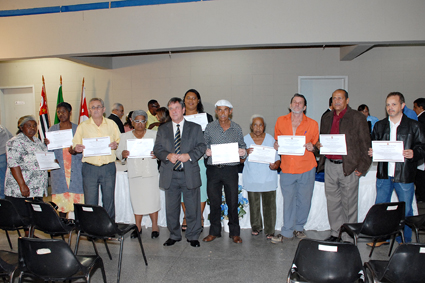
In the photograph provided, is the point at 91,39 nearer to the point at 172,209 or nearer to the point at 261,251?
the point at 172,209

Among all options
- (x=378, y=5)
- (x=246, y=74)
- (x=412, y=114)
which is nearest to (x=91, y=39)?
(x=246, y=74)

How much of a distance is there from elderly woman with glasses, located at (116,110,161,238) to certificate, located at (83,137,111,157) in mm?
264

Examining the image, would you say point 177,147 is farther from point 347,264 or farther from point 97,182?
point 347,264

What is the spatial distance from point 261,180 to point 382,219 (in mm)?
1525

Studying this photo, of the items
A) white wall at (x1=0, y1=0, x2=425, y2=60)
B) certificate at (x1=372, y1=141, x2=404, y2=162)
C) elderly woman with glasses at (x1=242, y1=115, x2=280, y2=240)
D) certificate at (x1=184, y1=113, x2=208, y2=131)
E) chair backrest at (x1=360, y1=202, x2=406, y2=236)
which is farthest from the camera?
white wall at (x1=0, y1=0, x2=425, y2=60)

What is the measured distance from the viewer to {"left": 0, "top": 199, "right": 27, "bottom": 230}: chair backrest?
3.19m

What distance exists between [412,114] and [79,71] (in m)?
8.28

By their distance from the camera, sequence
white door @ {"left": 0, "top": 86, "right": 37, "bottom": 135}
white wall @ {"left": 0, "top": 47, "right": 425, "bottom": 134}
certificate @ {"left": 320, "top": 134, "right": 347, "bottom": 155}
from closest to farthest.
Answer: certificate @ {"left": 320, "top": 134, "right": 347, "bottom": 155}
white wall @ {"left": 0, "top": 47, "right": 425, "bottom": 134}
white door @ {"left": 0, "top": 86, "right": 37, "bottom": 135}

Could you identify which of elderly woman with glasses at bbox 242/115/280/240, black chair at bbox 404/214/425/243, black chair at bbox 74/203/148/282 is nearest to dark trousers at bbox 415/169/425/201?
black chair at bbox 404/214/425/243

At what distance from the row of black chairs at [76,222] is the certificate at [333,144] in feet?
7.71

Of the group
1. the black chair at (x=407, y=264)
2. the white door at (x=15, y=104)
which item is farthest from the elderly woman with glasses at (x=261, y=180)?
the white door at (x=15, y=104)

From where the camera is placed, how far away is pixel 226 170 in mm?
3834

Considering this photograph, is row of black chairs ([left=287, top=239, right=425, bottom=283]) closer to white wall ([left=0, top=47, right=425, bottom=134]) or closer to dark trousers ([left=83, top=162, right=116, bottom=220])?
dark trousers ([left=83, top=162, right=116, bottom=220])

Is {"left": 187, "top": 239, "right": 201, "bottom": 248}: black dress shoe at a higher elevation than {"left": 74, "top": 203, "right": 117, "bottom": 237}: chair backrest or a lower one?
lower
